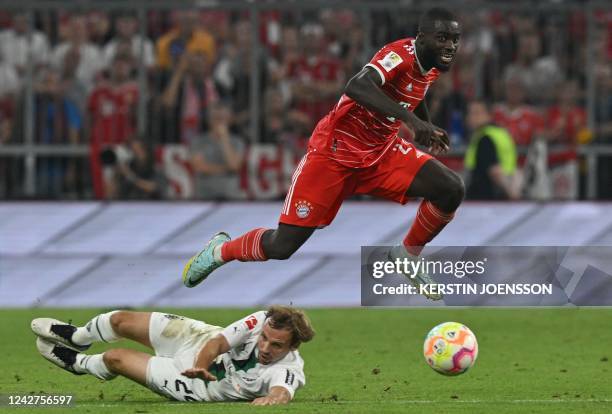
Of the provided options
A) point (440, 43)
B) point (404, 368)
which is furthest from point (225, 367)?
point (404, 368)

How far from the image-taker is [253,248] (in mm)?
11891

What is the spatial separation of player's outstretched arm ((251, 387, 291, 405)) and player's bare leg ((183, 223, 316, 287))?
5.66 ft

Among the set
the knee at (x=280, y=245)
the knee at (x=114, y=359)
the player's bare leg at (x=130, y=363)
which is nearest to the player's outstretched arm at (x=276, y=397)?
the player's bare leg at (x=130, y=363)

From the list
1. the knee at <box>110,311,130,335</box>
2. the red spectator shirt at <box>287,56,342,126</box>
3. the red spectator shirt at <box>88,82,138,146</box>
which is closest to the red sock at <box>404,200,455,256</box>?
the knee at <box>110,311,130,335</box>

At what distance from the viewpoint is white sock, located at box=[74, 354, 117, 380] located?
35.4ft

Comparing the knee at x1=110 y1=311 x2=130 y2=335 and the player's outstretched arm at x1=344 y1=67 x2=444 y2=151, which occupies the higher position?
the player's outstretched arm at x1=344 y1=67 x2=444 y2=151

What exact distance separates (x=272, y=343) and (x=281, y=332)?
0.34 feet

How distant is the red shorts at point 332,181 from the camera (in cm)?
1166

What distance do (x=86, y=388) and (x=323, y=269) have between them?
21.6 feet

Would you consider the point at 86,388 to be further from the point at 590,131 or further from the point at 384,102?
the point at 590,131

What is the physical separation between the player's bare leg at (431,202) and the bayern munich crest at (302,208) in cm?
75

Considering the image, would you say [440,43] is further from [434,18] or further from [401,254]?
[401,254]

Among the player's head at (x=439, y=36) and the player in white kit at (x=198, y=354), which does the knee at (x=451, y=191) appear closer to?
the player's head at (x=439, y=36)

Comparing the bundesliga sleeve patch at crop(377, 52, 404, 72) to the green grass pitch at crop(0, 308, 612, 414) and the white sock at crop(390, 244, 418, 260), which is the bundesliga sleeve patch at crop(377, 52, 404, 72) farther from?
the green grass pitch at crop(0, 308, 612, 414)
